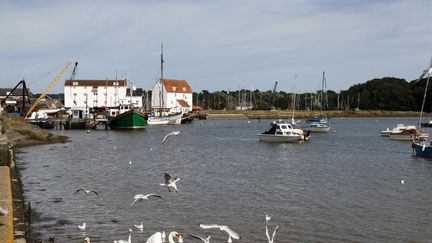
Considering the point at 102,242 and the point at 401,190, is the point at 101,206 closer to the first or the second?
the point at 102,242

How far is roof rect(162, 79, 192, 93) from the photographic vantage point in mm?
136625

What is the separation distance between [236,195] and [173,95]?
371 ft

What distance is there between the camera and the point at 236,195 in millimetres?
25516

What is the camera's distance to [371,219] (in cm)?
2064

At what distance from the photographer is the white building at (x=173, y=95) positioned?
135250 millimetres

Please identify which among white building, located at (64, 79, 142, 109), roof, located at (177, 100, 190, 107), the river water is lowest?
the river water

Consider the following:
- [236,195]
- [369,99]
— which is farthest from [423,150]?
[369,99]

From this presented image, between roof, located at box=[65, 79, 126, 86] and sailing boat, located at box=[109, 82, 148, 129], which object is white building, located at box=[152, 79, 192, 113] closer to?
roof, located at box=[65, 79, 126, 86]

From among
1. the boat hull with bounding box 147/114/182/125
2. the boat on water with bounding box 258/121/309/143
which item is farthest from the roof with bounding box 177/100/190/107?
the boat on water with bounding box 258/121/309/143

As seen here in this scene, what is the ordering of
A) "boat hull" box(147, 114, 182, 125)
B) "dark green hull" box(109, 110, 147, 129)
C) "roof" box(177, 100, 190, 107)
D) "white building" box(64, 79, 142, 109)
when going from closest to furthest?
"dark green hull" box(109, 110, 147, 129)
"boat hull" box(147, 114, 182, 125)
"white building" box(64, 79, 142, 109)
"roof" box(177, 100, 190, 107)

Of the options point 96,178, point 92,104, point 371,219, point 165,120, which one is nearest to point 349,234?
point 371,219

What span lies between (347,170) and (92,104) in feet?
350

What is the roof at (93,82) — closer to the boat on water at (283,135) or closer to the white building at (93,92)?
the white building at (93,92)

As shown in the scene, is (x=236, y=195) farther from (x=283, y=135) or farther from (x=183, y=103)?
(x=183, y=103)
